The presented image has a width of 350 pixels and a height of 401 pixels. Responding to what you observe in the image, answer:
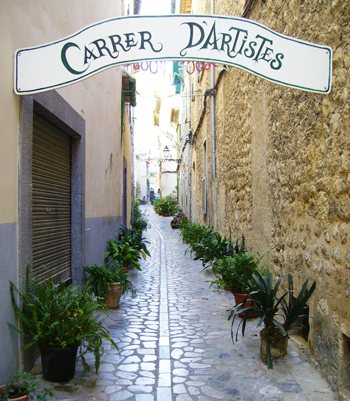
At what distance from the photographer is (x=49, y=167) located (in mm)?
4727

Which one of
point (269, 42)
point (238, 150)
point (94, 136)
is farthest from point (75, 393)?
point (238, 150)

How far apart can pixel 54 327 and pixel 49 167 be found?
1925mm

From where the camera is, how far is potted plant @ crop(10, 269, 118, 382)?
3395 millimetres

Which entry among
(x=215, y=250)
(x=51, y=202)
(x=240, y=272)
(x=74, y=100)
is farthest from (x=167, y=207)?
Result: (x=51, y=202)

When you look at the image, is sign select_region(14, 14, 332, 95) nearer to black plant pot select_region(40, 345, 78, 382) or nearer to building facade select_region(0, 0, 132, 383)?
building facade select_region(0, 0, 132, 383)

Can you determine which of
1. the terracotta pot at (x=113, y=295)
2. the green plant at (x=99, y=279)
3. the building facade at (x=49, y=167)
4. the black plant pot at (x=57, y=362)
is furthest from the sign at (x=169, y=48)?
the terracotta pot at (x=113, y=295)

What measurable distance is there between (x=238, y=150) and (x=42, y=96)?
477cm

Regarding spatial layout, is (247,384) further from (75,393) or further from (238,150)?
(238,150)

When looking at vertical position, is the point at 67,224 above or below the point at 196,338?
above

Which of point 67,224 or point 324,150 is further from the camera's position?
point 67,224

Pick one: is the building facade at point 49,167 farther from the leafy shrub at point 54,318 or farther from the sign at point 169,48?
the sign at point 169,48

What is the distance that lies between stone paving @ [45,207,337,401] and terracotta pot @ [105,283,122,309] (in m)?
0.17

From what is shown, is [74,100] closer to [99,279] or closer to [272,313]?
[99,279]

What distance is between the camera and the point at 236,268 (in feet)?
19.5
